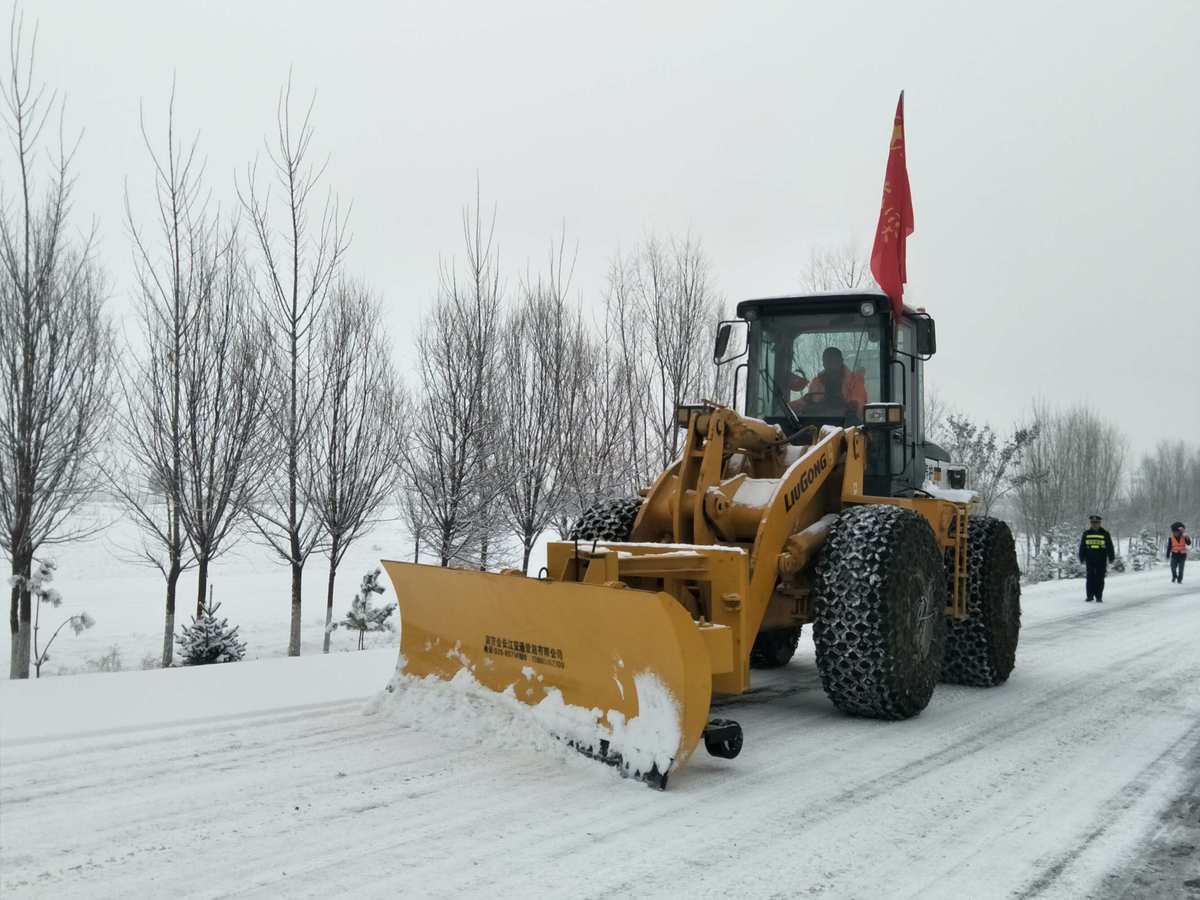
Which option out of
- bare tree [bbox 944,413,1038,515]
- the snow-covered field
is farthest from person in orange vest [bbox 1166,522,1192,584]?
the snow-covered field

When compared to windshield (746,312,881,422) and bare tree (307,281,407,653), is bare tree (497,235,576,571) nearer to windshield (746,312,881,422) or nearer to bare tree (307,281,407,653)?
bare tree (307,281,407,653)

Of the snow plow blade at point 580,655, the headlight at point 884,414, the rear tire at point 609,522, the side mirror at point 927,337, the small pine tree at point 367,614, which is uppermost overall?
the side mirror at point 927,337

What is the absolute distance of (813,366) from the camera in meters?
7.47

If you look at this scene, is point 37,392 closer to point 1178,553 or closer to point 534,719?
point 534,719

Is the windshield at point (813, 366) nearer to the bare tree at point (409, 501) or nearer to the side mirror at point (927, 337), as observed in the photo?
the side mirror at point (927, 337)

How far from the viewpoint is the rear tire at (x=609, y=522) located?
6.58 meters

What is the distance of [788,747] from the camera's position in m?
5.34

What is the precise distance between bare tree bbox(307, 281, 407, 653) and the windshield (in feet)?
21.3

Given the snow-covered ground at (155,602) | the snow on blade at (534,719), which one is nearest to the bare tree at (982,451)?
the snow-covered ground at (155,602)

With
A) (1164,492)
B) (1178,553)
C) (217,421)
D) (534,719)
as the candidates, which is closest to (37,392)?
(217,421)

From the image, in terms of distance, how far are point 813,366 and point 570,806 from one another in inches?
171

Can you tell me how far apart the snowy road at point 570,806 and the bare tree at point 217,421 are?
485 centimetres

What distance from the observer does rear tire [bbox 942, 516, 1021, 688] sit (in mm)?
7469

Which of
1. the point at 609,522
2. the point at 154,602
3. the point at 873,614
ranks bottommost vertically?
the point at 154,602
